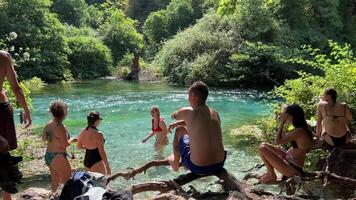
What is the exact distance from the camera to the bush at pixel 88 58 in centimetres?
4269

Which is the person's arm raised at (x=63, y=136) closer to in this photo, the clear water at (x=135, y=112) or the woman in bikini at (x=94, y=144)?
the woman in bikini at (x=94, y=144)

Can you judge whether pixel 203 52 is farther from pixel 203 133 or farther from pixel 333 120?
pixel 203 133

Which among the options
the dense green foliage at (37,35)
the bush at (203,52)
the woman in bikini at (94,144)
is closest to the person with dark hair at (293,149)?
the woman in bikini at (94,144)

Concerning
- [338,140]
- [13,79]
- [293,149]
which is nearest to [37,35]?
[338,140]

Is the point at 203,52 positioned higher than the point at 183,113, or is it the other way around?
the point at 203,52

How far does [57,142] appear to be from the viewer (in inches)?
283

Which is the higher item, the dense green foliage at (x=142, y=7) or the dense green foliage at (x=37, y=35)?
the dense green foliage at (x=142, y=7)

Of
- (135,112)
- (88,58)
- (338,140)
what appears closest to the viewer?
(338,140)

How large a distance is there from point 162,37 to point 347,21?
25.4m

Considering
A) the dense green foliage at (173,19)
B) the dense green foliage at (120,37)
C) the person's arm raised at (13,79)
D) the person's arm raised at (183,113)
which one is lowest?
the person's arm raised at (183,113)

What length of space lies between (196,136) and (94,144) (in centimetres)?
206

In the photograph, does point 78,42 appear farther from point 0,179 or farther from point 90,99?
point 0,179

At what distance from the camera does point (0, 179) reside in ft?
17.4

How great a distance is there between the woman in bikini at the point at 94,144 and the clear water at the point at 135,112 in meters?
1.82
